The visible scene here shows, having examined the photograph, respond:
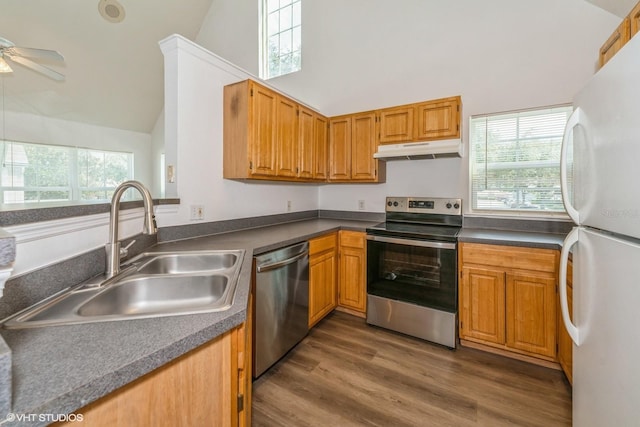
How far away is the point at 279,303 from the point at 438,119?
222cm

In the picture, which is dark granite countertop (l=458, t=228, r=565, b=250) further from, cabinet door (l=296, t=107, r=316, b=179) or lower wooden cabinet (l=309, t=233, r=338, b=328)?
cabinet door (l=296, t=107, r=316, b=179)

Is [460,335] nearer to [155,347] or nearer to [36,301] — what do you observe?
[155,347]

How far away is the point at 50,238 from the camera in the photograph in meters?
1.02

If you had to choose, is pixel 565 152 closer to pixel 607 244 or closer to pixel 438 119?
pixel 607 244

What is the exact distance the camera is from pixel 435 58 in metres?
2.86

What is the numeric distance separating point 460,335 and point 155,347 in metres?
2.35

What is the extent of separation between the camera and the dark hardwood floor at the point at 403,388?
5.16ft

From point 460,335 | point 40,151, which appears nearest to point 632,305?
point 460,335

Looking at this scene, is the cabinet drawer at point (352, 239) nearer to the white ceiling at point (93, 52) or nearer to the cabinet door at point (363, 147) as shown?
the cabinet door at point (363, 147)

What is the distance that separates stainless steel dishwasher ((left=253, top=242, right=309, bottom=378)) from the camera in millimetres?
1817

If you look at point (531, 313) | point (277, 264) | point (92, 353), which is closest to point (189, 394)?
point (92, 353)

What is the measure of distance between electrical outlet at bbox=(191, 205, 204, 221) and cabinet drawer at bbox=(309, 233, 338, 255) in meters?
0.94

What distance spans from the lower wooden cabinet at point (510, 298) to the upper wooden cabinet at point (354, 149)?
126 cm

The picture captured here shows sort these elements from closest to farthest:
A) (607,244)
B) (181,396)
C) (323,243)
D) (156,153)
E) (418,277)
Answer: (181,396) < (607,244) < (418,277) < (323,243) < (156,153)
